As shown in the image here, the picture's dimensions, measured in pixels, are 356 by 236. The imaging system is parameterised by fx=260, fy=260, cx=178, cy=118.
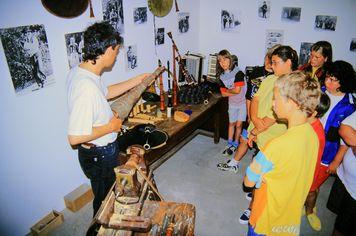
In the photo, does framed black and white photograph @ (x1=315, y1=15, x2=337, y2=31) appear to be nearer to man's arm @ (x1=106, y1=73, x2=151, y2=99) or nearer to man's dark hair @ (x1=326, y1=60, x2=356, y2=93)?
man's dark hair @ (x1=326, y1=60, x2=356, y2=93)

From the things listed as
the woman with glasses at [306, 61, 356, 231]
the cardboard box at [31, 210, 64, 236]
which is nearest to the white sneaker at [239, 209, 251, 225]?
the woman with glasses at [306, 61, 356, 231]

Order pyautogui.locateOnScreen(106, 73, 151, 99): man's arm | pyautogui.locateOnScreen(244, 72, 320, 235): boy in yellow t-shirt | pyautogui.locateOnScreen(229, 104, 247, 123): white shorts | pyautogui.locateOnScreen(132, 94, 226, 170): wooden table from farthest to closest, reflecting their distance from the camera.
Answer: pyautogui.locateOnScreen(229, 104, 247, 123): white shorts
pyautogui.locateOnScreen(132, 94, 226, 170): wooden table
pyautogui.locateOnScreen(106, 73, 151, 99): man's arm
pyautogui.locateOnScreen(244, 72, 320, 235): boy in yellow t-shirt

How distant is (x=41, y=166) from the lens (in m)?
2.69

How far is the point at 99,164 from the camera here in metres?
2.28

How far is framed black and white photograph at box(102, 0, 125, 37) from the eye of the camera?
2904mm

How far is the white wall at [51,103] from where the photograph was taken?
231 centimetres

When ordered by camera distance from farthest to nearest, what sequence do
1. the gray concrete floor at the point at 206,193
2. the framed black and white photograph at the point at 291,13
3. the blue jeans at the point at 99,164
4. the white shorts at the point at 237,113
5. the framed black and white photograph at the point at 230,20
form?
the framed black and white photograph at the point at 230,20 → the white shorts at the point at 237,113 → the framed black and white photograph at the point at 291,13 → the gray concrete floor at the point at 206,193 → the blue jeans at the point at 99,164

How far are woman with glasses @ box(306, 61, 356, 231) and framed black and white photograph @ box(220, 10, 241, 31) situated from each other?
215 cm

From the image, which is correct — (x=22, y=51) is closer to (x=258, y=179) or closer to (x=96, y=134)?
(x=96, y=134)

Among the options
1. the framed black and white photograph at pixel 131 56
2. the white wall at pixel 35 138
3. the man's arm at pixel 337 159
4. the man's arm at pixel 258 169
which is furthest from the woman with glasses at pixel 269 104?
the white wall at pixel 35 138

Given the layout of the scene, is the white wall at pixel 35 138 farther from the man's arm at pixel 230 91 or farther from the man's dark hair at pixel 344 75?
the man's dark hair at pixel 344 75

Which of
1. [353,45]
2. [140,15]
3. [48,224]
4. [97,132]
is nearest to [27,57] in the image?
[97,132]

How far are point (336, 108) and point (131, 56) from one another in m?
2.44

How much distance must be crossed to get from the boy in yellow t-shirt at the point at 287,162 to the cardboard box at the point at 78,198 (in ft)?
6.92
